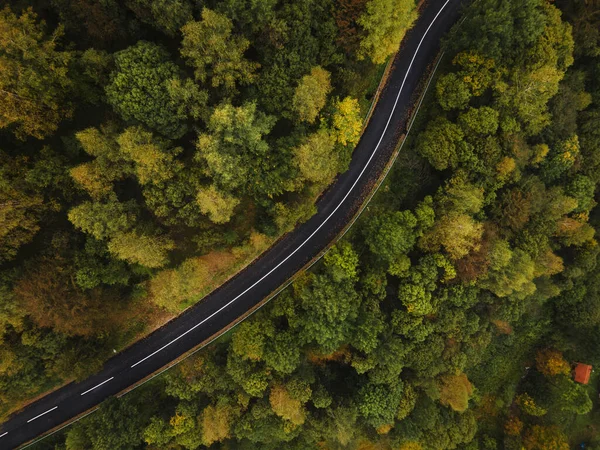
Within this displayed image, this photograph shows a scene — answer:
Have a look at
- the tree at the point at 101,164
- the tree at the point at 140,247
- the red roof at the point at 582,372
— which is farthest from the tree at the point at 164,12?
the red roof at the point at 582,372

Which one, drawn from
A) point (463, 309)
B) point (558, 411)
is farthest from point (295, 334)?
point (558, 411)

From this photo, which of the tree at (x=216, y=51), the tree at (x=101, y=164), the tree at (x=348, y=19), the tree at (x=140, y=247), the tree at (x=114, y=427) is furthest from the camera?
the tree at (x=114, y=427)

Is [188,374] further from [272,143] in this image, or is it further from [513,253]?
[513,253]

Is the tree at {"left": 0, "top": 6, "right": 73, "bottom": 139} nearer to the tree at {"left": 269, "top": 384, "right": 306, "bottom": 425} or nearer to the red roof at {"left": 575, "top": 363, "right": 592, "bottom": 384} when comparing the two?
the tree at {"left": 269, "top": 384, "right": 306, "bottom": 425}

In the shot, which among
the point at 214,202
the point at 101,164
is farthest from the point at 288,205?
the point at 101,164

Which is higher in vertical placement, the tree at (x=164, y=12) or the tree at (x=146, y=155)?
the tree at (x=164, y=12)

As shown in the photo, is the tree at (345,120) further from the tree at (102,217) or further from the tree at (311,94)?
the tree at (102,217)

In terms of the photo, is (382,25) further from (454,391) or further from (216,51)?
(454,391)
